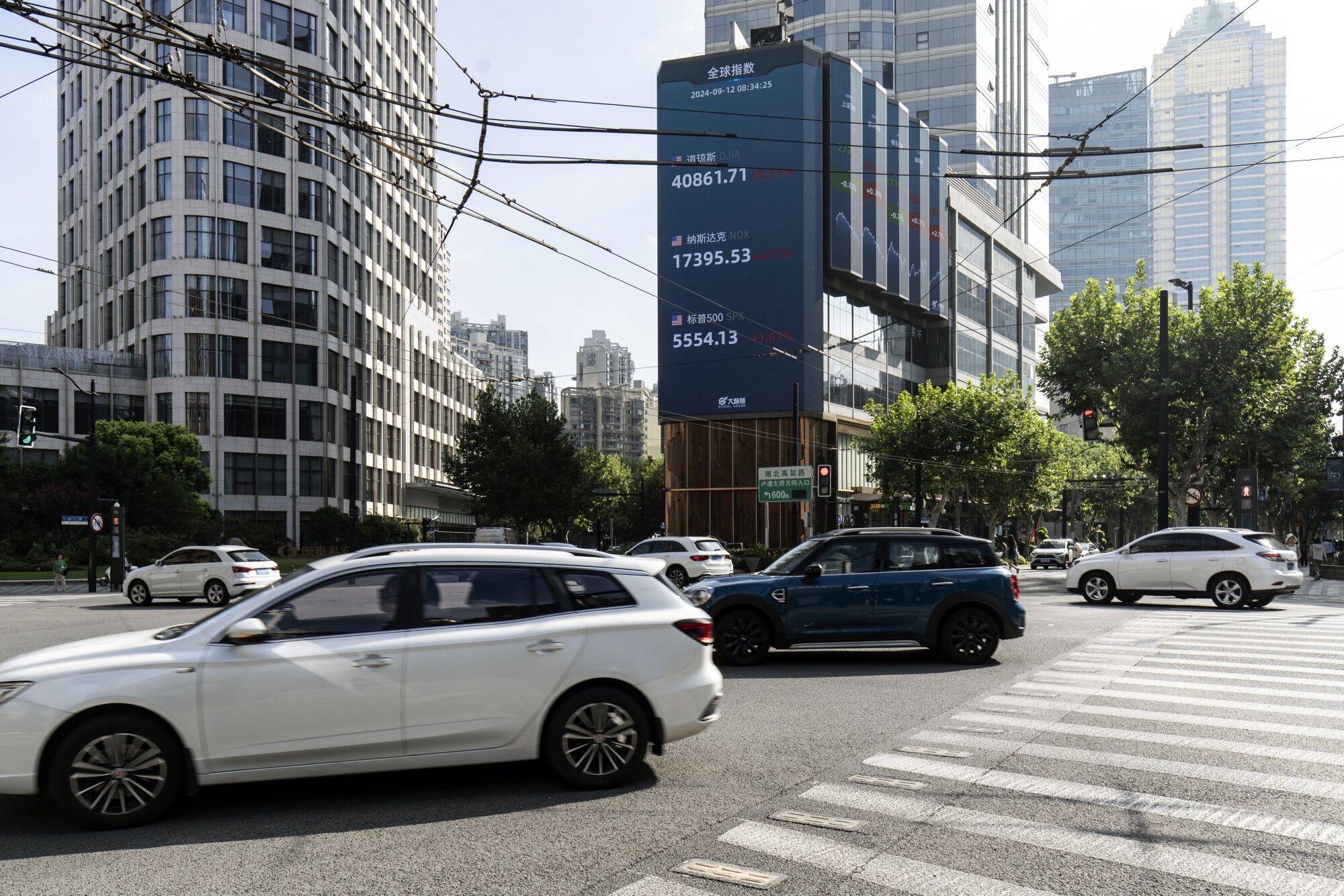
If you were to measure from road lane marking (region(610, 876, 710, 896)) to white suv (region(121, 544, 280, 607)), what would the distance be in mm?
23709

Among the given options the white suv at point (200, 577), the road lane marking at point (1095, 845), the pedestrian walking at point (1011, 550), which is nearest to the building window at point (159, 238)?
the white suv at point (200, 577)

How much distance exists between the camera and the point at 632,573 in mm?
7418

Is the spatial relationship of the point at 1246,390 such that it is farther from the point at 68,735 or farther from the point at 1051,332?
the point at 68,735

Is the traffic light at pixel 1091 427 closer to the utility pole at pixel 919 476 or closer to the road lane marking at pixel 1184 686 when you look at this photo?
the utility pole at pixel 919 476

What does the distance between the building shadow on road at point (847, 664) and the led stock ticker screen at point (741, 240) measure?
4510 cm

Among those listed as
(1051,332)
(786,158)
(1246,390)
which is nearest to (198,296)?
(786,158)

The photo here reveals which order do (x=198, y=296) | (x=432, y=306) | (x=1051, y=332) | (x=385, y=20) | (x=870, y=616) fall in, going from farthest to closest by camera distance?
(x=432, y=306) → (x=385, y=20) → (x=198, y=296) → (x=1051, y=332) → (x=870, y=616)

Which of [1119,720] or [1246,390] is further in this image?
[1246,390]

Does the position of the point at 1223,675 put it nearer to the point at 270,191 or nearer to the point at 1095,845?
the point at 1095,845

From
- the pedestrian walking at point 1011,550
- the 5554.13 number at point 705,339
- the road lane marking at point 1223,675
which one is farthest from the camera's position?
the 5554.13 number at point 705,339

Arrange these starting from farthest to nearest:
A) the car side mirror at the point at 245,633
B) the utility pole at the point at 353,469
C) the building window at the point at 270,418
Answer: the building window at the point at 270,418
the utility pole at the point at 353,469
the car side mirror at the point at 245,633

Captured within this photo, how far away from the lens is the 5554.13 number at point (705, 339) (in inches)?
2394

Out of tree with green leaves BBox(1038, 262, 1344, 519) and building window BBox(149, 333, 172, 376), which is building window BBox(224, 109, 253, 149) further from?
tree with green leaves BBox(1038, 262, 1344, 519)

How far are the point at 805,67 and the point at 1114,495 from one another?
39.9 m
